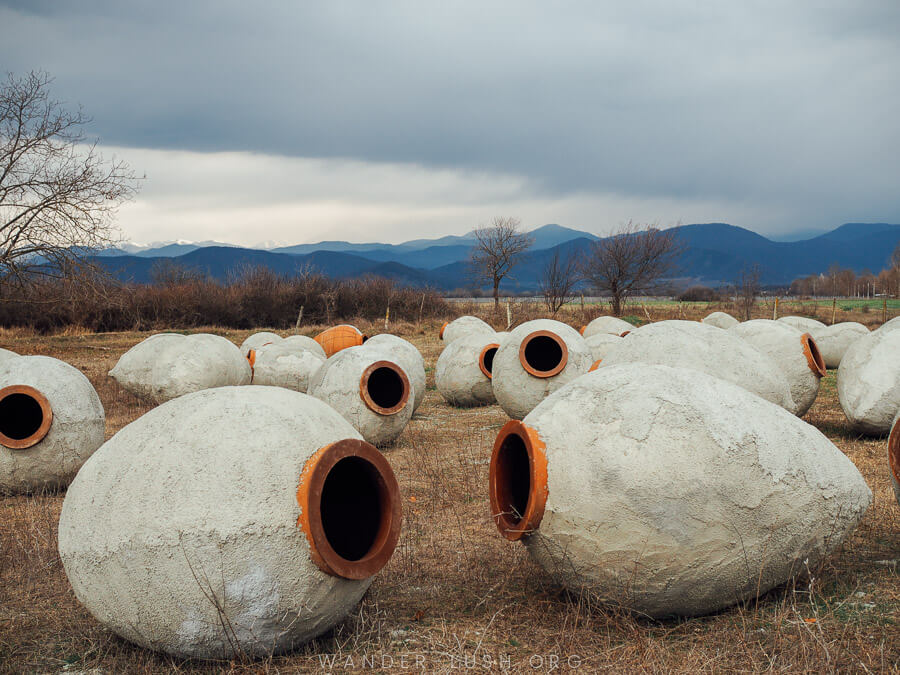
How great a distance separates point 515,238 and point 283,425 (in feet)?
146

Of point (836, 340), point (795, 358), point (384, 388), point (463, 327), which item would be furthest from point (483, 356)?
point (836, 340)

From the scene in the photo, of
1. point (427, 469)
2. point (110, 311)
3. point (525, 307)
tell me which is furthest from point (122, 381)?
point (525, 307)

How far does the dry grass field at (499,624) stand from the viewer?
12.2ft

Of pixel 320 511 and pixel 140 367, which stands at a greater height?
pixel 320 511

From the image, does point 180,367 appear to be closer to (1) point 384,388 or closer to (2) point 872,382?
(1) point 384,388

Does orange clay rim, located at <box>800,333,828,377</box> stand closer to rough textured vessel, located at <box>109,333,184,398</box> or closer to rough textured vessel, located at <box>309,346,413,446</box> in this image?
rough textured vessel, located at <box>309,346,413,446</box>

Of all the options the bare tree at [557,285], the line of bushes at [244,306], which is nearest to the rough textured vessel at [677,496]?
the line of bushes at [244,306]

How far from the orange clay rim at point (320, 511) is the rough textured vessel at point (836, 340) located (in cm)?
1750

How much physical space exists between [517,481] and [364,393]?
5.01 meters

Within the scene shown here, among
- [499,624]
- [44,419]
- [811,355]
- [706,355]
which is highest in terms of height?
[706,355]

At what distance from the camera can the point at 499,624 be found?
4.31m

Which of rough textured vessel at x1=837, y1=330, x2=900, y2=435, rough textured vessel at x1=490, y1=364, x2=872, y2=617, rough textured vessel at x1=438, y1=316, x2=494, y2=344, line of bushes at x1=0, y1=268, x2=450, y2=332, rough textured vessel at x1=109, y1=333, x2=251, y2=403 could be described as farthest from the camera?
line of bushes at x1=0, y1=268, x2=450, y2=332

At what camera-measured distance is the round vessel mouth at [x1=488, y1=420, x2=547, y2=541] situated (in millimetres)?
4156

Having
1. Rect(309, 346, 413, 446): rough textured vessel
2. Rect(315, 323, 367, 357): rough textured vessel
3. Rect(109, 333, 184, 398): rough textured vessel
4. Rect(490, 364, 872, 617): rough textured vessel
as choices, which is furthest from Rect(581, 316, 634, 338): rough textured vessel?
Rect(490, 364, 872, 617): rough textured vessel
